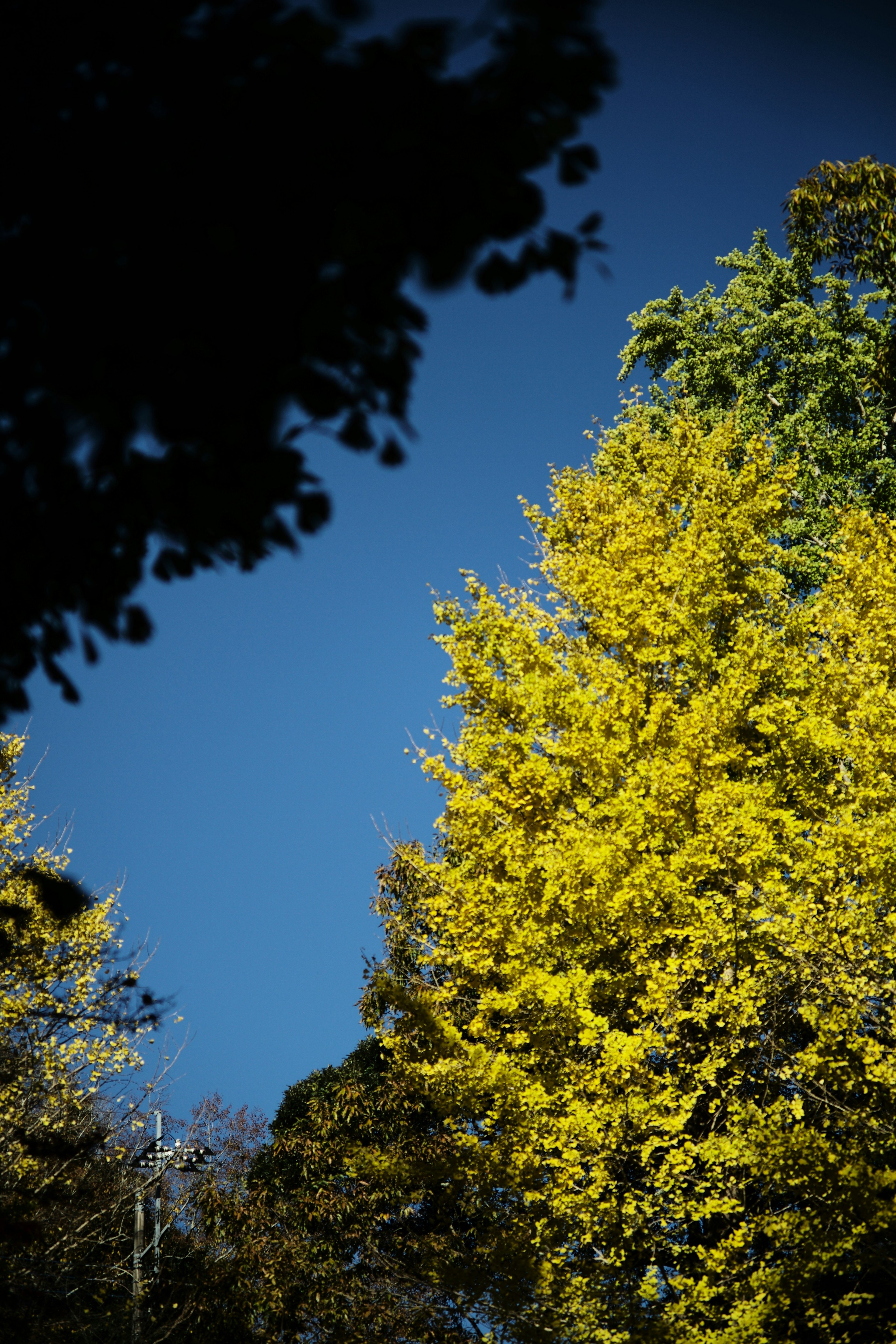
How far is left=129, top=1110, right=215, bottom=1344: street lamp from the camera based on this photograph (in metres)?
10.7

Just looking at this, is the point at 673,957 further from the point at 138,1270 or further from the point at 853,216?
the point at 853,216

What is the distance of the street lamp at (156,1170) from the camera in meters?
10.7

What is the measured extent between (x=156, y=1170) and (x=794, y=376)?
57.0ft

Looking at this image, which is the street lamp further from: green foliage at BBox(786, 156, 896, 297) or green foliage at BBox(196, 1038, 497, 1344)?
green foliage at BBox(786, 156, 896, 297)

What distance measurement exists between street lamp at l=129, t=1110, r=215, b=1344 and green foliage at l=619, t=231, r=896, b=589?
12396 millimetres

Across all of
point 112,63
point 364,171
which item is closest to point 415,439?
point 364,171

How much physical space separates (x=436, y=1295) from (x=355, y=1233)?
10.4 ft

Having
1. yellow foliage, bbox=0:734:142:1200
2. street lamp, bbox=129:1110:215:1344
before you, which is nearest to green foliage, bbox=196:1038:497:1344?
street lamp, bbox=129:1110:215:1344

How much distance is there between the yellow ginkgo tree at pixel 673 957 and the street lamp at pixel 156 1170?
10.8ft

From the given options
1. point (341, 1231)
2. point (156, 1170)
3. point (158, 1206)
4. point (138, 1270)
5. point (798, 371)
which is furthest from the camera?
point (798, 371)

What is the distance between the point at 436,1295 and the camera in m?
10.8

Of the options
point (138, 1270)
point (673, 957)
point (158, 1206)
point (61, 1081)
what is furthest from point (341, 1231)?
point (673, 957)

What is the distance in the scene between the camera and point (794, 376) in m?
18.6

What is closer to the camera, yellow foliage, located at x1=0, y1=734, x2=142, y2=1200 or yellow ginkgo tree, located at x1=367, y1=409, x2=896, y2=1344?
yellow ginkgo tree, located at x1=367, y1=409, x2=896, y2=1344
